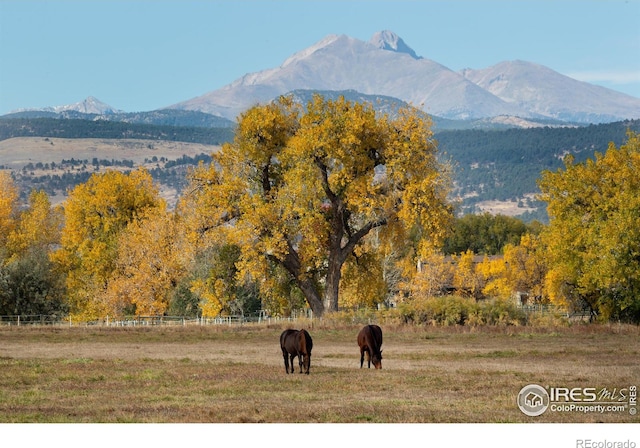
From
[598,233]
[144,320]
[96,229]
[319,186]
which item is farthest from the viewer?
[96,229]

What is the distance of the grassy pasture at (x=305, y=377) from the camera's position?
2238 cm

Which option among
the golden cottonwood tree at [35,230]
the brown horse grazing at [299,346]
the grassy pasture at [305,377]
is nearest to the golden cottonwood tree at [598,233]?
the grassy pasture at [305,377]

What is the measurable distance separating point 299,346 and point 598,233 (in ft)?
114

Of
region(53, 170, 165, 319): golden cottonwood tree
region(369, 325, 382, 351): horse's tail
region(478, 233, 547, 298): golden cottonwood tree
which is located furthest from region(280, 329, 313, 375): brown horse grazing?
region(478, 233, 547, 298): golden cottonwood tree

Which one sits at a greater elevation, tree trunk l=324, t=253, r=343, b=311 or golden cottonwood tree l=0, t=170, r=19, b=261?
golden cottonwood tree l=0, t=170, r=19, b=261

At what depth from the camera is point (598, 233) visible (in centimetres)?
6150

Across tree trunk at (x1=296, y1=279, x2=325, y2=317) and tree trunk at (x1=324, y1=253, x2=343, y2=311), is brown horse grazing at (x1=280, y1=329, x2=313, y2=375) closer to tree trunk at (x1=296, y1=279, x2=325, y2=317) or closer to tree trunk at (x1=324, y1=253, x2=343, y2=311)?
tree trunk at (x1=324, y1=253, x2=343, y2=311)

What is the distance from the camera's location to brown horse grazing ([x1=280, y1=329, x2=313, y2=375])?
31.7 m

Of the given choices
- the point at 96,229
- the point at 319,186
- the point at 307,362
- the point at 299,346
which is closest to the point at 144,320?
the point at 96,229

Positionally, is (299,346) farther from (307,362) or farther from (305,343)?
(307,362)

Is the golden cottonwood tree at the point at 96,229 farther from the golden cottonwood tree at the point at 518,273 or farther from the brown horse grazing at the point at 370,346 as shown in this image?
the golden cottonwood tree at the point at 518,273

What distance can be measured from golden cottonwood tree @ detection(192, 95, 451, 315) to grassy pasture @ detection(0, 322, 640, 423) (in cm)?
1034

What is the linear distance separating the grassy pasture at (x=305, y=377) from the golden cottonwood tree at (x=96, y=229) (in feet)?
92.5

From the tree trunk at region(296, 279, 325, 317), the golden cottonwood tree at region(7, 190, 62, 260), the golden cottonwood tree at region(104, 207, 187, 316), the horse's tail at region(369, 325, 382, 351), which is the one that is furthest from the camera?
the golden cottonwood tree at region(7, 190, 62, 260)
